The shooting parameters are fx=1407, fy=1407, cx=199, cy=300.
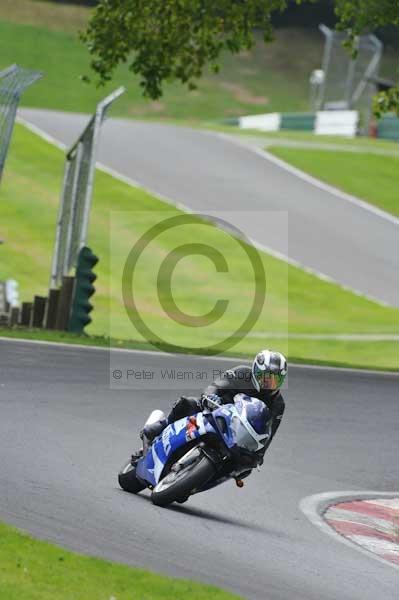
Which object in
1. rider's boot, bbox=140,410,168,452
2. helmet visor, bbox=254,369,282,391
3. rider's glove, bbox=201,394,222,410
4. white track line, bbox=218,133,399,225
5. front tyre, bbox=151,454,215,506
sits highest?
white track line, bbox=218,133,399,225

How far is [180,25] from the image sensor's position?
75.2ft

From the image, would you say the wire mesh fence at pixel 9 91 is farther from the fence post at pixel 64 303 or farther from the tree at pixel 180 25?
the tree at pixel 180 25

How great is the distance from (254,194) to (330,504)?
2699cm

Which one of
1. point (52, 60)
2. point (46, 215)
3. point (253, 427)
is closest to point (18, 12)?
point (52, 60)

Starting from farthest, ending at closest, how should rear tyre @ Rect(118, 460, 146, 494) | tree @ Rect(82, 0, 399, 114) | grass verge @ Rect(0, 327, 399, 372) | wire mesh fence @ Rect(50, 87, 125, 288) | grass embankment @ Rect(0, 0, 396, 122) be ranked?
grass embankment @ Rect(0, 0, 396, 122) < tree @ Rect(82, 0, 399, 114) < wire mesh fence @ Rect(50, 87, 125, 288) < grass verge @ Rect(0, 327, 399, 372) < rear tyre @ Rect(118, 460, 146, 494)

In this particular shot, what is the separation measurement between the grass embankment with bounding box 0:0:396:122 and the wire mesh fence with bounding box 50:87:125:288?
35.5 metres

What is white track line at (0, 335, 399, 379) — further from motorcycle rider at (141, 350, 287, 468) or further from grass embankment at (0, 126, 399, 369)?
motorcycle rider at (141, 350, 287, 468)

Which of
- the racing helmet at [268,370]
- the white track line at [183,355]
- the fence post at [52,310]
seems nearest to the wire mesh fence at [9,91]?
the white track line at [183,355]

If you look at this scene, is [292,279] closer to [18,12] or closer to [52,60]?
[52,60]

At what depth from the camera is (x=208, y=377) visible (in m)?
18.4

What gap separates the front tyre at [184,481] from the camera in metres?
10.1

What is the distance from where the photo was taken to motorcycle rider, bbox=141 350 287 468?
33.5 ft

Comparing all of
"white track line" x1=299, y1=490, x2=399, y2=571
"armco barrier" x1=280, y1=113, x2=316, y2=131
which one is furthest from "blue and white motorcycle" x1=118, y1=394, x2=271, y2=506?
"armco barrier" x1=280, y1=113, x2=316, y2=131

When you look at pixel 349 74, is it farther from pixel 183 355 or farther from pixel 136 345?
pixel 183 355
